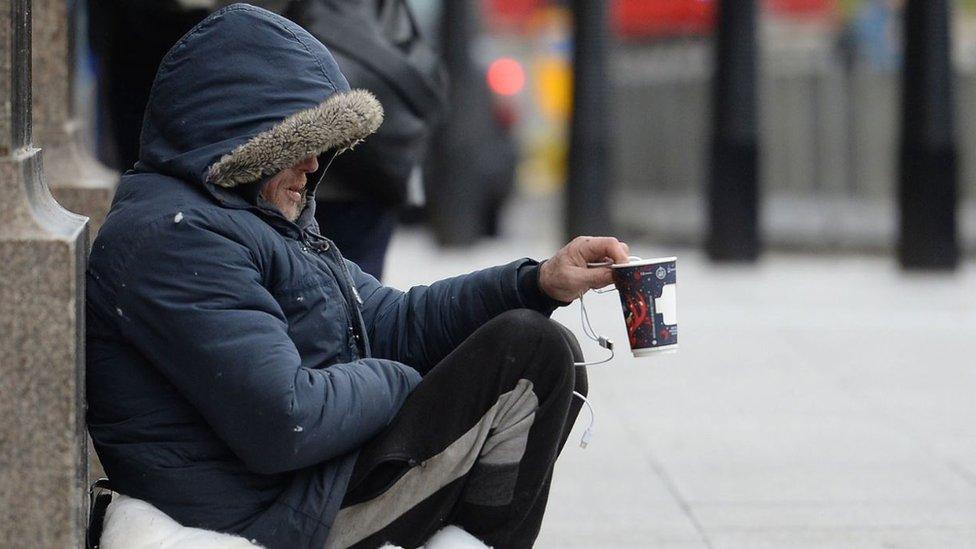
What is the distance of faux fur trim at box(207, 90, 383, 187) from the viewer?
9.15 feet

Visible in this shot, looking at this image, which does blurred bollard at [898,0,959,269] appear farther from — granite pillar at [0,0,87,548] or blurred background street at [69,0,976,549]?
granite pillar at [0,0,87,548]

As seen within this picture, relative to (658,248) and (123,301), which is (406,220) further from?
(123,301)

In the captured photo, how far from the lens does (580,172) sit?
9.91 meters

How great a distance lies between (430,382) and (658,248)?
945 cm

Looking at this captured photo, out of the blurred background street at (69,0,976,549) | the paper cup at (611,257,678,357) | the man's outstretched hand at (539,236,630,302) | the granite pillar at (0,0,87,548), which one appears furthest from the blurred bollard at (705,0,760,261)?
the granite pillar at (0,0,87,548)

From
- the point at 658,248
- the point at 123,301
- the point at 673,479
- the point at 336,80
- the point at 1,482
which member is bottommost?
the point at 658,248

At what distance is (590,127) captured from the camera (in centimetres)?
988

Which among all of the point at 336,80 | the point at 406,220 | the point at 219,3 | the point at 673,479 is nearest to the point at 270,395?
the point at 336,80

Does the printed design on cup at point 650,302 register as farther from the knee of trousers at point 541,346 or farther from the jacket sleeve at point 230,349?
the jacket sleeve at point 230,349

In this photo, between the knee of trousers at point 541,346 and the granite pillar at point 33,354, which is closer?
the granite pillar at point 33,354

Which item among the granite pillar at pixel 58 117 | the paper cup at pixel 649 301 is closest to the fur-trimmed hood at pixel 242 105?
the paper cup at pixel 649 301

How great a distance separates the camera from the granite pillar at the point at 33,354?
2.66 meters

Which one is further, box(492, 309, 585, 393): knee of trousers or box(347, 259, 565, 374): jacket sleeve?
box(347, 259, 565, 374): jacket sleeve

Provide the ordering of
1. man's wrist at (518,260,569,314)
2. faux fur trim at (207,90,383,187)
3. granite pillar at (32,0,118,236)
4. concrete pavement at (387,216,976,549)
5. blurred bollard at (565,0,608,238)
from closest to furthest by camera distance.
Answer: faux fur trim at (207,90,383,187), man's wrist at (518,260,569,314), concrete pavement at (387,216,976,549), granite pillar at (32,0,118,236), blurred bollard at (565,0,608,238)
